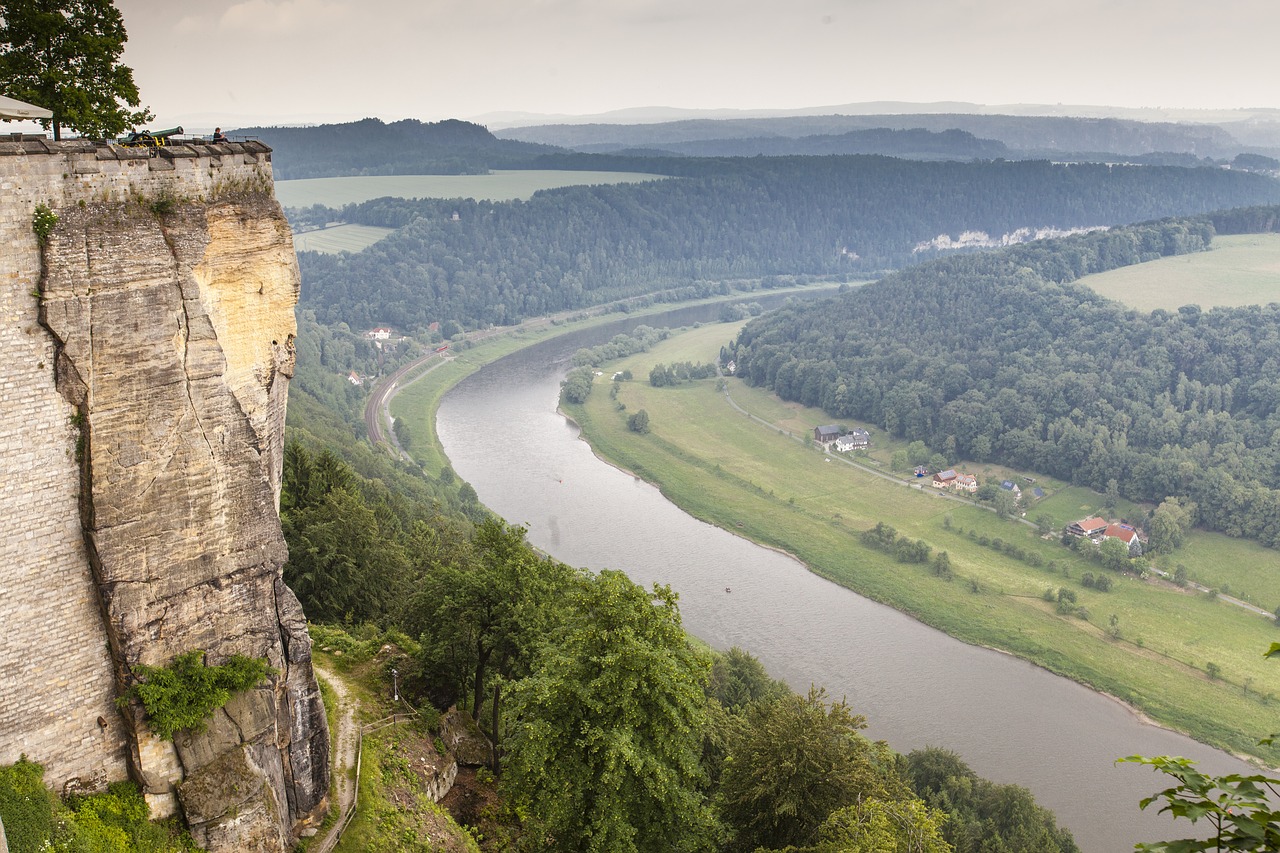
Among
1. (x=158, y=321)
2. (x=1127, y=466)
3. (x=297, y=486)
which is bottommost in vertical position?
(x=1127, y=466)

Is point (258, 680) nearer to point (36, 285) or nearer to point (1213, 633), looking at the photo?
point (36, 285)

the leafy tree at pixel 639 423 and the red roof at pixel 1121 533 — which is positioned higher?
the leafy tree at pixel 639 423

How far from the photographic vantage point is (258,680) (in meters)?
12.0

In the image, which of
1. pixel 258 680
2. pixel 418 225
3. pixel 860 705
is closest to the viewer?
pixel 258 680

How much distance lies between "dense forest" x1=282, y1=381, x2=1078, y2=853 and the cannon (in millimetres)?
8327

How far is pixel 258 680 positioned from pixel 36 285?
537cm

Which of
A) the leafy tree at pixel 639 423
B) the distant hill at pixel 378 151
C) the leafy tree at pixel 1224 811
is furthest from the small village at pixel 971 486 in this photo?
the distant hill at pixel 378 151

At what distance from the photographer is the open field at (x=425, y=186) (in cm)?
13000


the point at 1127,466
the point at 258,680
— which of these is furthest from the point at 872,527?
the point at 258,680

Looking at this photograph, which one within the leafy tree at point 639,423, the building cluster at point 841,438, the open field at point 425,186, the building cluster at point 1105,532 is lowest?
the building cluster at point 1105,532

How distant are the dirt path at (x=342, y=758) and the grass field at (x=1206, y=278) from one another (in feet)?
220

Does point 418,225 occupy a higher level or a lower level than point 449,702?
higher

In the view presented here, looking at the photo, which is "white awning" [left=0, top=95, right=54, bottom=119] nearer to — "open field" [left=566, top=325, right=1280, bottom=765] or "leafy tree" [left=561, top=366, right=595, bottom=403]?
"open field" [left=566, top=325, right=1280, bottom=765]

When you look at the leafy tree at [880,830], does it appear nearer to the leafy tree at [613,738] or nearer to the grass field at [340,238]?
the leafy tree at [613,738]
